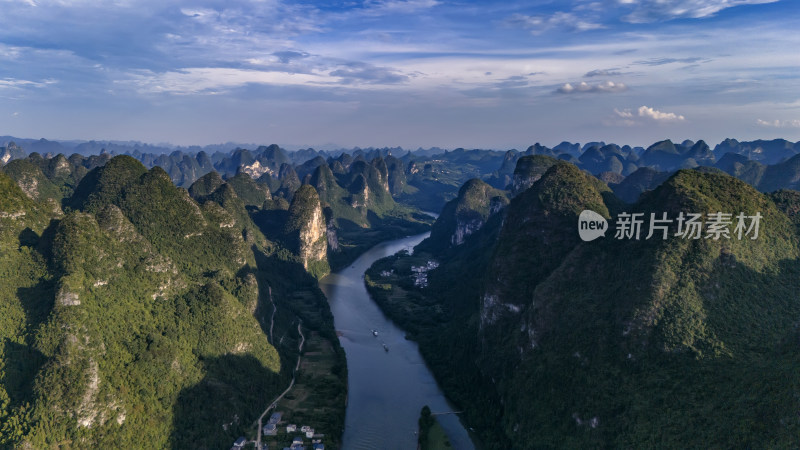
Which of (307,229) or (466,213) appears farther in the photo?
(466,213)

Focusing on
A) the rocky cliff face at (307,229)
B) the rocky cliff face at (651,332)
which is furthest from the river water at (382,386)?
the rocky cliff face at (307,229)

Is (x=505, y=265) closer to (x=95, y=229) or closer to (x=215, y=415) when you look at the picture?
(x=215, y=415)

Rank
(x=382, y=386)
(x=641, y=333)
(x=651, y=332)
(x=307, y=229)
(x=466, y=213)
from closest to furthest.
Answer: (x=651, y=332)
(x=641, y=333)
(x=382, y=386)
(x=307, y=229)
(x=466, y=213)

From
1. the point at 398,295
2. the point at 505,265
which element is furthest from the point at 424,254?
the point at 505,265

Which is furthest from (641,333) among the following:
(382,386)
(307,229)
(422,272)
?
(307,229)

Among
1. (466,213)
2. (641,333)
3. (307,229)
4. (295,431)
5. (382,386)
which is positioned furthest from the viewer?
(466,213)

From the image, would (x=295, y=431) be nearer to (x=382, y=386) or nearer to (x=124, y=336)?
(x=382, y=386)

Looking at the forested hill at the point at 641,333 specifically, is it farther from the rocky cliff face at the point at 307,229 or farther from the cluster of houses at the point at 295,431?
the rocky cliff face at the point at 307,229
